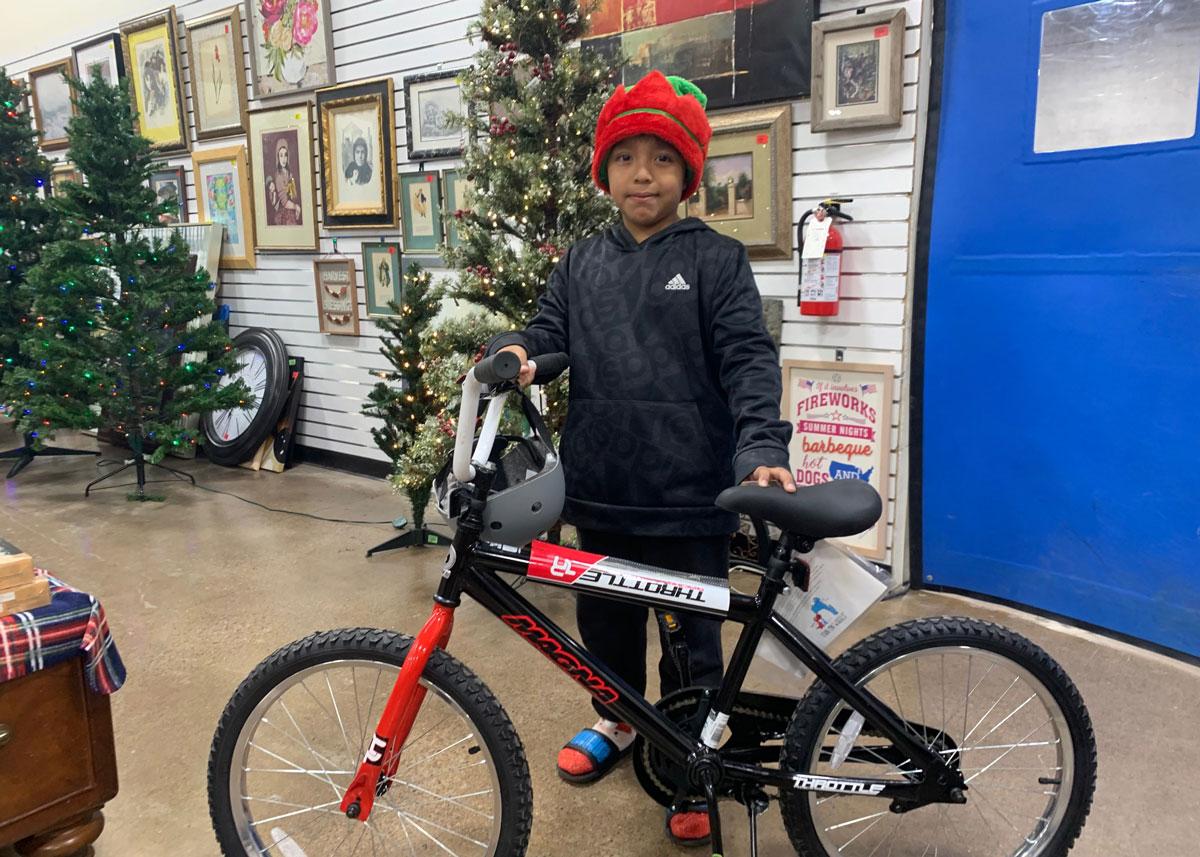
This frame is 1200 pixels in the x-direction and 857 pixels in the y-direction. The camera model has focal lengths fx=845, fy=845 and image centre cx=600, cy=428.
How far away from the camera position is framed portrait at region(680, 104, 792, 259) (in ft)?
10.2

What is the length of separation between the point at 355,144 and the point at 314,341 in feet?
3.98

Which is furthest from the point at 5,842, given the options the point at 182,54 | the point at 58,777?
the point at 182,54

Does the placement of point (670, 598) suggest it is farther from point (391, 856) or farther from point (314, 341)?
point (314, 341)

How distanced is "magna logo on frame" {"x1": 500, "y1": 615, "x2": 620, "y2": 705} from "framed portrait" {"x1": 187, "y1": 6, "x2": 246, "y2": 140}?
469cm

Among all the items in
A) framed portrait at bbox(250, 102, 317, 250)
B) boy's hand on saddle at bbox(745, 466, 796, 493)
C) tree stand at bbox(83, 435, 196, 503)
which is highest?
framed portrait at bbox(250, 102, 317, 250)

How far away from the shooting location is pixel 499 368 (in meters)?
1.33

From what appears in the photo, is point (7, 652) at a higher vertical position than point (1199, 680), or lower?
higher

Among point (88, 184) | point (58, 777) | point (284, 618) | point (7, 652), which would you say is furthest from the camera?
point (88, 184)

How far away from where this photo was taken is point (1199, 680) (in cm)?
245

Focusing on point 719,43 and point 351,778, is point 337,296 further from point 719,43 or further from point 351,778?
point 351,778

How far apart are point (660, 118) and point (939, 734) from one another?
1259 millimetres

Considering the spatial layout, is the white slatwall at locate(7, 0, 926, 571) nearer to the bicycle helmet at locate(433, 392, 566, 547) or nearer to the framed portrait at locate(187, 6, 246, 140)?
the framed portrait at locate(187, 6, 246, 140)

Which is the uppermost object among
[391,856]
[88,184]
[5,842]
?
[88,184]

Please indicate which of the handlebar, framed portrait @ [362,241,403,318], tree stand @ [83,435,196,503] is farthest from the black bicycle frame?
tree stand @ [83,435,196,503]
